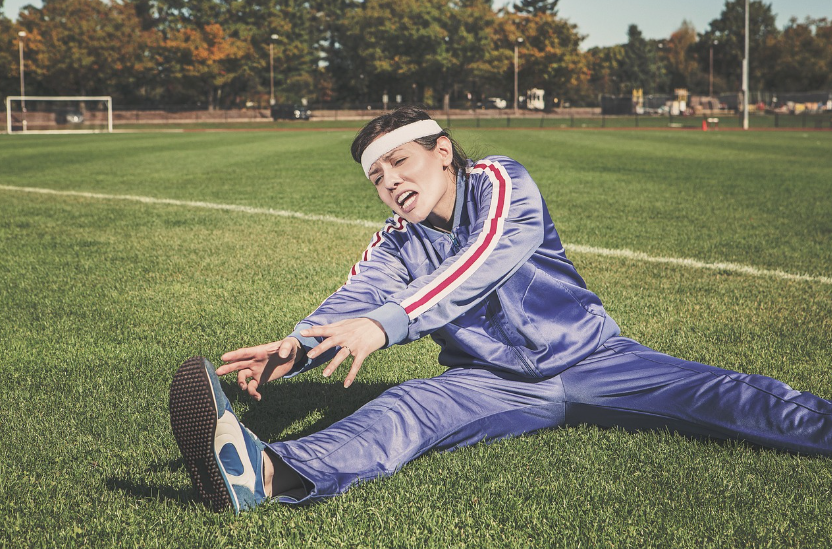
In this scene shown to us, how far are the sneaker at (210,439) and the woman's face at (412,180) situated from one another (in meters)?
1.00

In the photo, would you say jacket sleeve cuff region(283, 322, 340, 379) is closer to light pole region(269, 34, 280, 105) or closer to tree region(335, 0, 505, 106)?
light pole region(269, 34, 280, 105)

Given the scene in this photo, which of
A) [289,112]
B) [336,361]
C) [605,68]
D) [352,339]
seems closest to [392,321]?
[352,339]

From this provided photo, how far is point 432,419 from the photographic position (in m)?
2.79

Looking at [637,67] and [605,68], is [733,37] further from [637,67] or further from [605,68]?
[605,68]

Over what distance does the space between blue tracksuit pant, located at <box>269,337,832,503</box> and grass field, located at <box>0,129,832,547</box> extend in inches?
2.9

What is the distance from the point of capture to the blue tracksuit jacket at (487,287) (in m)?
2.61

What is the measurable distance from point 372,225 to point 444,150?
5.59 metres

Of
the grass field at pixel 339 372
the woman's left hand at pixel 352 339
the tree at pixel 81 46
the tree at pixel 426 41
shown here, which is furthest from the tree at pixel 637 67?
the woman's left hand at pixel 352 339

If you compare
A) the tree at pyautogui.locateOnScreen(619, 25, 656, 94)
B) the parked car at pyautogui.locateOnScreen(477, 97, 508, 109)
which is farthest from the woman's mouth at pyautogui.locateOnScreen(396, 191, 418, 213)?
the tree at pyautogui.locateOnScreen(619, 25, 656, 94)

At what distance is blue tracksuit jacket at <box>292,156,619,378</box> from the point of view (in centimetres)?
261

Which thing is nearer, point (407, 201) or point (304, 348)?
point (304, 348)

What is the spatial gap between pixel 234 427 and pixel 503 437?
1.14 meters

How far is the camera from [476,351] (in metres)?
2.96

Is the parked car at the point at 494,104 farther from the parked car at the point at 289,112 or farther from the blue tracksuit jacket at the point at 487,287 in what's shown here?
the blue tracksuit jacket at the point at 487,287
